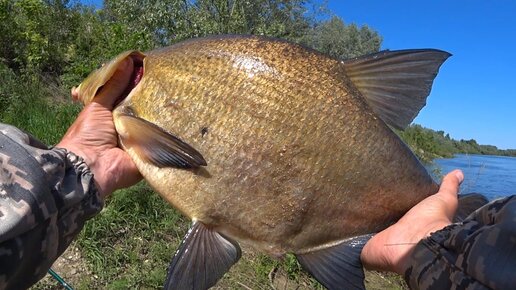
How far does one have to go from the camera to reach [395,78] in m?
2.45

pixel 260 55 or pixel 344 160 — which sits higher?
pixel 260 55

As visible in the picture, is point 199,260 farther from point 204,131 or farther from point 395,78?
point 395,78

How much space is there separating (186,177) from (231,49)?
2.12ft

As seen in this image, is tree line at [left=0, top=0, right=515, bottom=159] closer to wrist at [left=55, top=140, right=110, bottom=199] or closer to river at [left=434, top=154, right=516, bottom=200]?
river at [left=434, top=154, right=516, bottom=200]

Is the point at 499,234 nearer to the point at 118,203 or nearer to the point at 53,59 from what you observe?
the point at 118,203

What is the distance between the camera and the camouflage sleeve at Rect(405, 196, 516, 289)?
1.40 meters

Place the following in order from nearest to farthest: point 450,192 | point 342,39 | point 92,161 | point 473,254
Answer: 1. point 473,254
2. point 450,192
3. point 92,161
4. point 342,39

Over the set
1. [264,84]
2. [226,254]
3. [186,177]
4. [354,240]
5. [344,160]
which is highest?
[264,84]

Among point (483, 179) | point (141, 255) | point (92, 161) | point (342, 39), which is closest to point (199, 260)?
point (92, 161)

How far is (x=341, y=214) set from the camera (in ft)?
7.50

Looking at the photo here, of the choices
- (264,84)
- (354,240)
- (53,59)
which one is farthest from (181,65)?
(53,59)

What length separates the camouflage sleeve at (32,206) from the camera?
5.36 feet

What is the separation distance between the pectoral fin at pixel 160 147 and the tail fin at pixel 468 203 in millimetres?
1284

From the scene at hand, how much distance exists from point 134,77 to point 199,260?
0.97m
